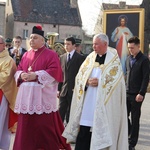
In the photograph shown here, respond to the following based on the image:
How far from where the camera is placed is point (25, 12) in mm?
55656

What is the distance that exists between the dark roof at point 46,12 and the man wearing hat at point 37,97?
163 feet

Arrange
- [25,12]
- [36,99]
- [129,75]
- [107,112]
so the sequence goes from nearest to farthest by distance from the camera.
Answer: [107,112], [36,99], [129,75], [25,12]

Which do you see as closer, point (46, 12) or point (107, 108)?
point (107, 108)

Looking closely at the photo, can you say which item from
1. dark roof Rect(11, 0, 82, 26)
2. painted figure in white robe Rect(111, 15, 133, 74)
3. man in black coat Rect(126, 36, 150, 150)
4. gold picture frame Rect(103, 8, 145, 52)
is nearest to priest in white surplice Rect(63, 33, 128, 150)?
man in black coat Rect(126, 36, 150, 150)

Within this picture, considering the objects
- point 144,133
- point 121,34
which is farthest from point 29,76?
point 121,34

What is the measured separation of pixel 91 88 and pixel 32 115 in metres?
1.06

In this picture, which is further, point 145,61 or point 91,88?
point 145,61

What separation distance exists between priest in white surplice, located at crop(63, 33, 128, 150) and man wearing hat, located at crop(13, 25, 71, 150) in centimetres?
51

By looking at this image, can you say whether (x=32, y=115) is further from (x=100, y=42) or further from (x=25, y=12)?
(x=25, y=12)

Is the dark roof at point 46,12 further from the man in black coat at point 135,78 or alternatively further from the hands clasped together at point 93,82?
the hands clasped together at point 93,82

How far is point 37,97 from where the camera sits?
5.62 metres

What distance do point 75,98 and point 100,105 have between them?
1.74ft

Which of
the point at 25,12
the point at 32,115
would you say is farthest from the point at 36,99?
the point at 25,12

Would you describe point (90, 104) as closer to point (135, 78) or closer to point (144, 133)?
point (135, 78)
